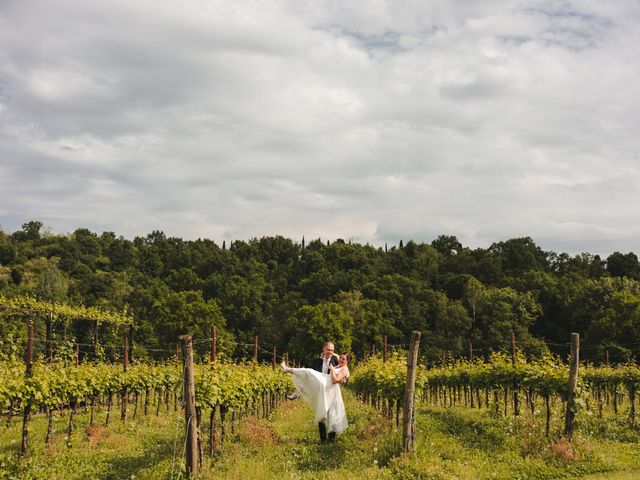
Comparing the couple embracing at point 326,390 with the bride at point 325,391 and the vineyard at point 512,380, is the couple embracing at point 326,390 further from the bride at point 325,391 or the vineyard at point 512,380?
the vineyard at point 512,380

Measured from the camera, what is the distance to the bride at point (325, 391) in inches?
500

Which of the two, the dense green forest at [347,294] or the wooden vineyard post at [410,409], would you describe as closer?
the wooden vineyard post at [410,409]

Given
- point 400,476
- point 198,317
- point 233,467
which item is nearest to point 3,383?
point 233,467

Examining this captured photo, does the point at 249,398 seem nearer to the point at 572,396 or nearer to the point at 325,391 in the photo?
the point at 325,391

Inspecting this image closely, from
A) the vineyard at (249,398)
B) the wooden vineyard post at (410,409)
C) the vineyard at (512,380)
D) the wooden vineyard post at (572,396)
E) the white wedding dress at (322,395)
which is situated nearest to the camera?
the wooden vineyard post at (410,409)

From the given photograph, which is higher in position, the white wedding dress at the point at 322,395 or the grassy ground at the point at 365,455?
the white wedding dress at the point at 322,395

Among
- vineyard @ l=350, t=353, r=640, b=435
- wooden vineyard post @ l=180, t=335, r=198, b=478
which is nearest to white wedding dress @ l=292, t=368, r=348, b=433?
vineyard @ l=350, t=353, r=640, b=435

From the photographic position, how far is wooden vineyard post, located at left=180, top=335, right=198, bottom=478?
9.88m

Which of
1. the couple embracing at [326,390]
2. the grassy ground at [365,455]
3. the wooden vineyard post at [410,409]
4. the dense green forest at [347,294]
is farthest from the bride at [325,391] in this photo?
the dense green forest at [347,294]

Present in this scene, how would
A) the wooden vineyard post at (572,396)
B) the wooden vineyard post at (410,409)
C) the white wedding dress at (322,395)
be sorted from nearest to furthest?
1. the wooden vineyard post at (410,409)
2. the wooden vineyard post at (572,396)
3. the white wedding dress at (322,395)

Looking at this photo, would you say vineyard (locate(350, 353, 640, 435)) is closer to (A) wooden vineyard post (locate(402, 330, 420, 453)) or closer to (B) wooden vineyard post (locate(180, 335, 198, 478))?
(A) wooden vineyard post (locate(402, 330, 420, 453))

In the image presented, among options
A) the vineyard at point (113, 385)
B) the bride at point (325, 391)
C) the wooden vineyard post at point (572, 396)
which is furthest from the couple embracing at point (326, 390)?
the wooden vineyard post at point (572, 396)

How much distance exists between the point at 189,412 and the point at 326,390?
386 cm

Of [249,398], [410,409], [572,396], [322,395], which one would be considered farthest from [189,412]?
[572,396]
